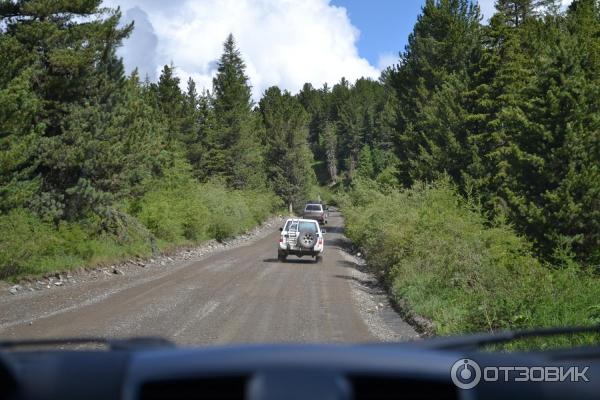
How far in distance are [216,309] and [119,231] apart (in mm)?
13609

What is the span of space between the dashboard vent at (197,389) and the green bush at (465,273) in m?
8.80

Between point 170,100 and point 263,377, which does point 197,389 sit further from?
point 170,100

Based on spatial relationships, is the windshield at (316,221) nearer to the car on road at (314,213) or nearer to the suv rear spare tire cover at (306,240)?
the suv rear spare tire cover at (306,240)

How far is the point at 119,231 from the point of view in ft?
87.5

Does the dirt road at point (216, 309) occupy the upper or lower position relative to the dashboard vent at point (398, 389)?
lower

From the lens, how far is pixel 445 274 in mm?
15789

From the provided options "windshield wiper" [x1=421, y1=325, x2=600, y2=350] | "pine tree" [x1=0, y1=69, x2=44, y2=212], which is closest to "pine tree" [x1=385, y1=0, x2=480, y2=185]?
"pine tree" [x1=0, y1=69, x2=44, y2=212]

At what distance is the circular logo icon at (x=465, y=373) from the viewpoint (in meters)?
1.86

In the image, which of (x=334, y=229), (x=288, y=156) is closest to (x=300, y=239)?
(x=334, y=229)

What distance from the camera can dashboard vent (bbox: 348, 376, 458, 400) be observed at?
1778 mm

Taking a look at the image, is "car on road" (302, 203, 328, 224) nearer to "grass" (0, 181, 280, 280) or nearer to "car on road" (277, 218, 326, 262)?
"grass" (0, 181, 280, 280)

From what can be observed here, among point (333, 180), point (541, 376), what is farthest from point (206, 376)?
point (333, 180)

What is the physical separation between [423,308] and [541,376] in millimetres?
11949

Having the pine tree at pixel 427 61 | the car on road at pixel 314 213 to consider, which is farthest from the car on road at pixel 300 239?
the car on road at pixel 314 213
